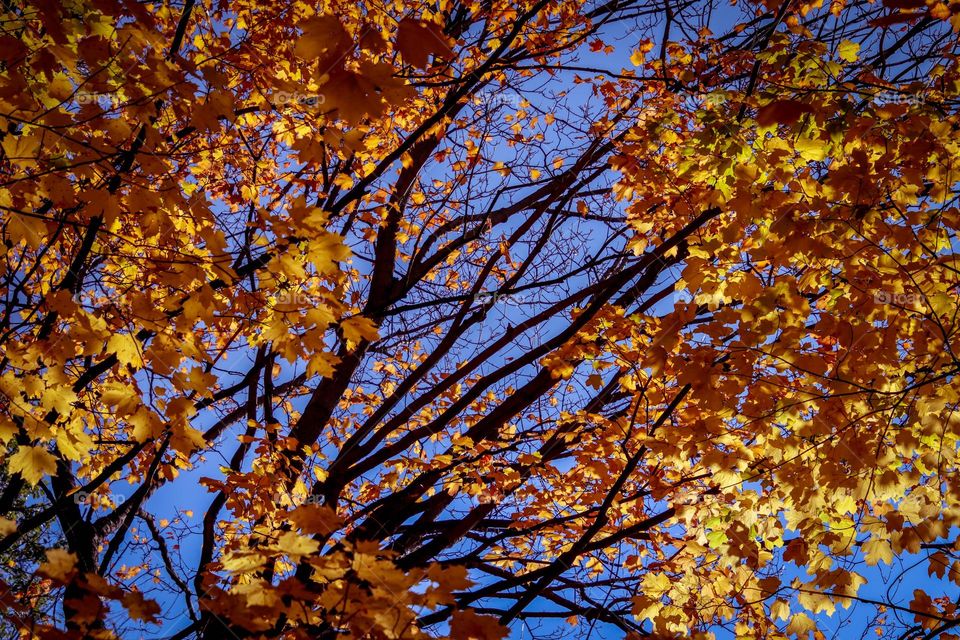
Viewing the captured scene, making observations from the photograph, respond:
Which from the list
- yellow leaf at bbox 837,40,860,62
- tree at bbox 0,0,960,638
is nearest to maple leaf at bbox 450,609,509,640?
tree at bbox 0,0,960,638

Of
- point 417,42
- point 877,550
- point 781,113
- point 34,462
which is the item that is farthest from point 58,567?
point 877,550

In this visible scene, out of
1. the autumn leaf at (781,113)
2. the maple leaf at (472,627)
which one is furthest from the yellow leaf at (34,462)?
the autumn leaf at (781,113)

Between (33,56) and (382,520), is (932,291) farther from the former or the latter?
(33,56)

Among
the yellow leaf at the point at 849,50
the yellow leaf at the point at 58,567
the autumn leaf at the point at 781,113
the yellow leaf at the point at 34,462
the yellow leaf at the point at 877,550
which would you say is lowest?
the yellow leaf at the point at 58,567

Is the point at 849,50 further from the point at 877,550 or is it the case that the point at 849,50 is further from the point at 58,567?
the point at 58,567

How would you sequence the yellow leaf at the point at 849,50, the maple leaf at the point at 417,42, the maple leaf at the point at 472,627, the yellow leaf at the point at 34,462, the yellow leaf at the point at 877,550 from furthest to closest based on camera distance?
the yellow leaf at the point at 849,50 → the yellow leaf at the point at 877,550 → the yellow leaf at the point at 34,462 → the maple leaf at the point at 472,627 → the maple leaf at the point at 417,42

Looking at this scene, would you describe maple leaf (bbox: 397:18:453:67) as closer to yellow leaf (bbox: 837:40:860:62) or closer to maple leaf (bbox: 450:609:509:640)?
maple leaf (bbox: 450:609:509:640)

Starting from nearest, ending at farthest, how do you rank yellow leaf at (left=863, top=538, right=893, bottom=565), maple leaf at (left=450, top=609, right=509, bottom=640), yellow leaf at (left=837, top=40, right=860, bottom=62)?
maple leaf at (left=450, top=609, right=509, bottom=640) < yellow leaf at (left=863, top=538, right=893, bottom=565) < yellow leaf at (left=837, top=40, right=860, bottom=62)

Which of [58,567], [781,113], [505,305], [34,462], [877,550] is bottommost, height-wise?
[58,567]

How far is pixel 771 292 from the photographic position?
326cm

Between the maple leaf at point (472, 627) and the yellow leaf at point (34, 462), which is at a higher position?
the yellow leaf at point (34, 462)

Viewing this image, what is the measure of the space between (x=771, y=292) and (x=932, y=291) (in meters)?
0.86

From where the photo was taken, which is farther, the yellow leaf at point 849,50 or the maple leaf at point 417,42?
the yellow leaf at point 849,50

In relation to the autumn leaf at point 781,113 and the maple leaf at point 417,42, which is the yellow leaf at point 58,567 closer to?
the maple leaf at point 417,42
